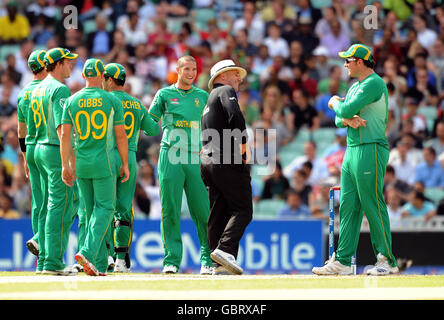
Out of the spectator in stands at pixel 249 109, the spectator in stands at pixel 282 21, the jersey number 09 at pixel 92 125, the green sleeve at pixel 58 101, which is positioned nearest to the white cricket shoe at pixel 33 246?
the green sleeve at pixel 58 101

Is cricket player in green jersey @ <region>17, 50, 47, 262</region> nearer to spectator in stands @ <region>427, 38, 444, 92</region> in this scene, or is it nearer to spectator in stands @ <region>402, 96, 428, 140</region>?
spectator in stands @ <region>402, 96, 428, 140</region>

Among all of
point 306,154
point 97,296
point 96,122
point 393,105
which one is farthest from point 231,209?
point 393,105

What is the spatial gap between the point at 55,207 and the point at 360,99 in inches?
132

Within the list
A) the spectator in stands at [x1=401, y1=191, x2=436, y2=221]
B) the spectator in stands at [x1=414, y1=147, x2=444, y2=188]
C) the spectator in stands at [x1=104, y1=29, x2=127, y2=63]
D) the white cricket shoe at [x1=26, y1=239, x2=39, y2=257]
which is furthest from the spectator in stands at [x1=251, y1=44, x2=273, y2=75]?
the white cricket shoe at [x1=26, y1=239, x2=39, y2=257]

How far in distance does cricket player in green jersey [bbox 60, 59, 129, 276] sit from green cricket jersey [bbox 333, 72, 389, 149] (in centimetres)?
236

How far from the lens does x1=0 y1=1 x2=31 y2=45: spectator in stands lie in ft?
70.5

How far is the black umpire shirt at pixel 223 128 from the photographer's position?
10375 mm

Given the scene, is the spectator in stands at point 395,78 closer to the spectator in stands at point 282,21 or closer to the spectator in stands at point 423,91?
the spectator in stands at point 423,91

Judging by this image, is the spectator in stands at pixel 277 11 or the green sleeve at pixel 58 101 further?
the spectator in stands at pixel 277 11

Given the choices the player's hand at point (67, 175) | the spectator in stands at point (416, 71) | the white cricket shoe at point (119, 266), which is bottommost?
the white cricket shoe at point (119, 266)

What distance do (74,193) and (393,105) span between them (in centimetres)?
912

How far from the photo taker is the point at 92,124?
33.8 ft

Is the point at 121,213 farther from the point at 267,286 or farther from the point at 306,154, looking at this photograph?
the point at 306,154

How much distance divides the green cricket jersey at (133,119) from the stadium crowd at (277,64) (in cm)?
507
